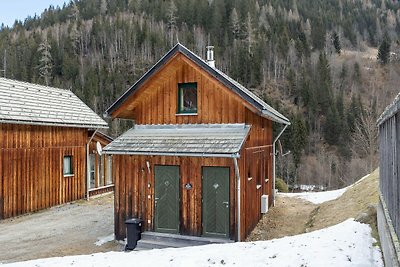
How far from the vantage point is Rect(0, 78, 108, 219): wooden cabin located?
15.6 metres

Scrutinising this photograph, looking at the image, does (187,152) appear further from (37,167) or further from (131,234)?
(37,167)

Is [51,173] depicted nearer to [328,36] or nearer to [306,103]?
[306,103]

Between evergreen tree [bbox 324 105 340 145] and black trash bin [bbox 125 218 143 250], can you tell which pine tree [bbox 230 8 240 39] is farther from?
black trash bin [bbox 125 218 143 250]

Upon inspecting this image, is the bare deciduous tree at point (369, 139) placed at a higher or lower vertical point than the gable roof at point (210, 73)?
lower

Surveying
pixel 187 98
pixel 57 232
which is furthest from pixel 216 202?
pixel 57 232

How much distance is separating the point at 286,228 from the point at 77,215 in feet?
30.2

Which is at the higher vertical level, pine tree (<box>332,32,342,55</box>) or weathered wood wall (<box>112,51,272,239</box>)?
pine tree (<box>332,32,342,55</box>)

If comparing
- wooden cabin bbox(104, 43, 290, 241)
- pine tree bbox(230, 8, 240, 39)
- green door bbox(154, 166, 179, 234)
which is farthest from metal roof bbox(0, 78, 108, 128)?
pine tree bbox(230, 8, 240, 39)

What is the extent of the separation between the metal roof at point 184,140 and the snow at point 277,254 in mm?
2985

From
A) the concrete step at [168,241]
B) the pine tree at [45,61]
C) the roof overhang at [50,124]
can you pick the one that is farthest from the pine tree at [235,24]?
the concrete step at [168,241]

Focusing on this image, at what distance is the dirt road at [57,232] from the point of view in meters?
11.3

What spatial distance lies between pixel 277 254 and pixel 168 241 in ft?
15.5

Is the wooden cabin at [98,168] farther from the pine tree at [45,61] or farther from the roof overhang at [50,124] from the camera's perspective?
the pine tree at [45,61]

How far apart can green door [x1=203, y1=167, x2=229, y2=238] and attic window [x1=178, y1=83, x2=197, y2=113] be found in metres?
2.39
